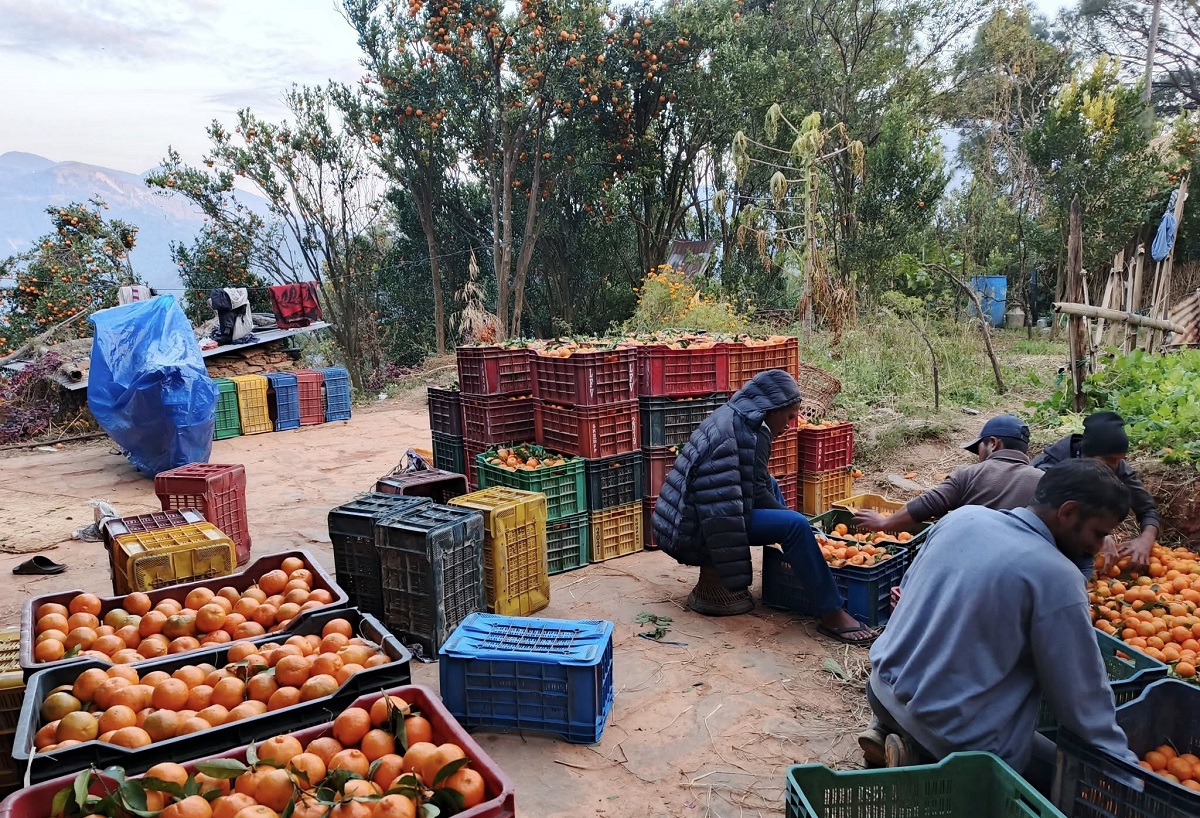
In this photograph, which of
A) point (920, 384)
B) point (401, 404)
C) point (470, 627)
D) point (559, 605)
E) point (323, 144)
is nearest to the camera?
point (470, 627)

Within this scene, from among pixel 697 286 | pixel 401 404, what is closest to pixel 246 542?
pixel 401 404

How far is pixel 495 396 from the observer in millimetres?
6555

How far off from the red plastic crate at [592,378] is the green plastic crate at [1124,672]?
3544 millimetres

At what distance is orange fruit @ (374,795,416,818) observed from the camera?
76.3 inches

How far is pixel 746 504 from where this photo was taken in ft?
15.6

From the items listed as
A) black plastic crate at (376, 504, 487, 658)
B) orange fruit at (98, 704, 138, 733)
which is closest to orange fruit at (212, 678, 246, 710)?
orange fruit at (98, 704, 138, 733)

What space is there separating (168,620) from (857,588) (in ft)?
12.5

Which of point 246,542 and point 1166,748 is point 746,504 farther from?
point 246,542

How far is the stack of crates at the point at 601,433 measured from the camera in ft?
19.2

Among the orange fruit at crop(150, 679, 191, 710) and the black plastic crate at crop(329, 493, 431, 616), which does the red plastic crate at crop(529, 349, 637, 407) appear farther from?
the orange fruit at crop(150, 679, 191, 710)

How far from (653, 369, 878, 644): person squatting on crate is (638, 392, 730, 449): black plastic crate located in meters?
1.27

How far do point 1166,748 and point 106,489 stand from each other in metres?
10.3

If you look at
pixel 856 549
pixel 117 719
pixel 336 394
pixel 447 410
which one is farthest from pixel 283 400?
pixel 117 719

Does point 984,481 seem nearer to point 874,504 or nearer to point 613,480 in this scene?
point 874,504
